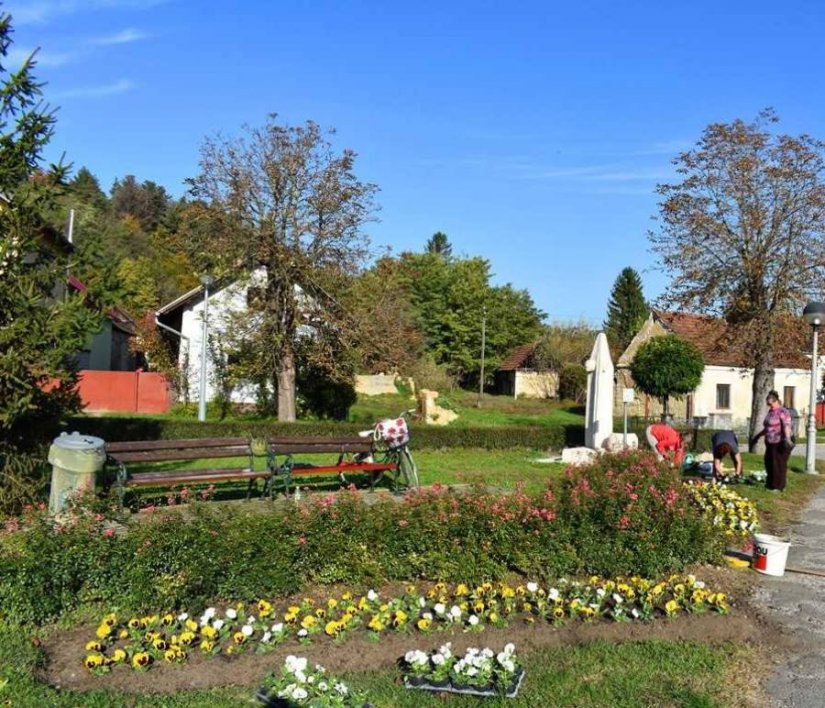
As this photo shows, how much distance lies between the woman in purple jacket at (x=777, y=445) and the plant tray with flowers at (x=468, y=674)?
951cm

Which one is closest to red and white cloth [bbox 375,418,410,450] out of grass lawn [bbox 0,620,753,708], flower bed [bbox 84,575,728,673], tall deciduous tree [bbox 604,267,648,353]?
flower bed [bbox 84,575,728,673]

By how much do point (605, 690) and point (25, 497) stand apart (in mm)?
5872

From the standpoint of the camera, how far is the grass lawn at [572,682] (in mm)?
4059

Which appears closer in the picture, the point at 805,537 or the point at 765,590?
the point at 765,590

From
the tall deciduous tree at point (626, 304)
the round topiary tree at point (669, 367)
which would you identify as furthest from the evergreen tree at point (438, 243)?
the round topiary tree at point (669, 367)

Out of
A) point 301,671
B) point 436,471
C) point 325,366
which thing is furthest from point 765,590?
point 325,366

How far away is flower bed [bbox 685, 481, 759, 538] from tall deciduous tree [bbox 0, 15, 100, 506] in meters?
6.62

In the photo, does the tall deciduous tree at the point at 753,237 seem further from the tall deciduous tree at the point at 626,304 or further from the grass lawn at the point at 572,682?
the tall deciduous tree at the point at 626,304

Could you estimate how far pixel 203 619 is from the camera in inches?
196

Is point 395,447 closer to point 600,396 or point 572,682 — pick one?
point 572,682

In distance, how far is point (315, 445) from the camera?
973 centimetres

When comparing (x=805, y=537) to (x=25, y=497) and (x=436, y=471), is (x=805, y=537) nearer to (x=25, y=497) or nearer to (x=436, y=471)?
(x=436, y=471)

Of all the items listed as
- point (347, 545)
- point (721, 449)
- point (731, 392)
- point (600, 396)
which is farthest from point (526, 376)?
point (347, 545)

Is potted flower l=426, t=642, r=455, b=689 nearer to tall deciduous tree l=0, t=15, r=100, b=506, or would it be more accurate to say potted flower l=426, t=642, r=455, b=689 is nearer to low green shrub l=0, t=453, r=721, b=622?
low green shrub l=0, t=453, r=721, b=622
